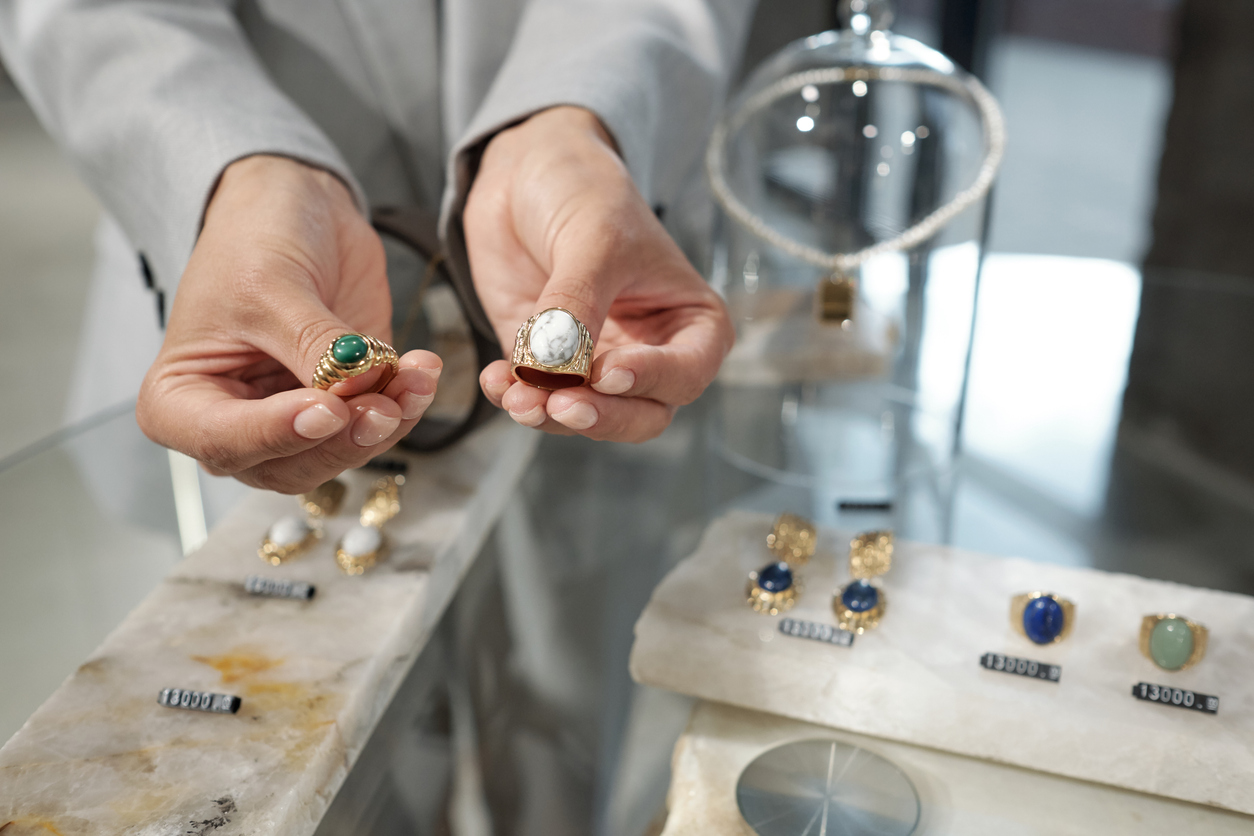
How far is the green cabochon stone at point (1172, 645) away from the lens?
1.72 feet

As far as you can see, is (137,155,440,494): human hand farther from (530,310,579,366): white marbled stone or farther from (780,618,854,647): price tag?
(780,618,854,647): price tag

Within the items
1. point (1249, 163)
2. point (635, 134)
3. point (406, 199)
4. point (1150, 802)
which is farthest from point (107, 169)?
point (1249, 163)

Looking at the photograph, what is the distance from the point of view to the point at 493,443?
0.77m

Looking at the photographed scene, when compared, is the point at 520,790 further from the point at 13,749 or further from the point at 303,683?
the point at 13,749

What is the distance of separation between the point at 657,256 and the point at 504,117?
18cm

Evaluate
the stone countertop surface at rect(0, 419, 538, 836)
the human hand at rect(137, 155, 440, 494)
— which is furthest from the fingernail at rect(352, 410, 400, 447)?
the stone countertop surface at rect(0, 419, 538, 836)

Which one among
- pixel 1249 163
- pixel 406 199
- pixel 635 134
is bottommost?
pixel 1249 163

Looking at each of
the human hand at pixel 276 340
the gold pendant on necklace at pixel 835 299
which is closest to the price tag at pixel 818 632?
the human hand at pixel 276 340

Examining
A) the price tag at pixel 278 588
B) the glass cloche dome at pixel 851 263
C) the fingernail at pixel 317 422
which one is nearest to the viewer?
the fingernail at pixel 317 422

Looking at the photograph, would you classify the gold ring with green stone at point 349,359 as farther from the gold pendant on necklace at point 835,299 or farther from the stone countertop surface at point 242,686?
the gold pendant on necklace at point 835,299

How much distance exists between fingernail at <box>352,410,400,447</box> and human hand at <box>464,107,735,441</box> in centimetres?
4

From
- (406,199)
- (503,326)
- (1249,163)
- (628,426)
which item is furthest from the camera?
(1249,163)

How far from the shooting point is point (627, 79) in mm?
670

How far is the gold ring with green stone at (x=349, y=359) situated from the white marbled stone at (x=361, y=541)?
0.23m
